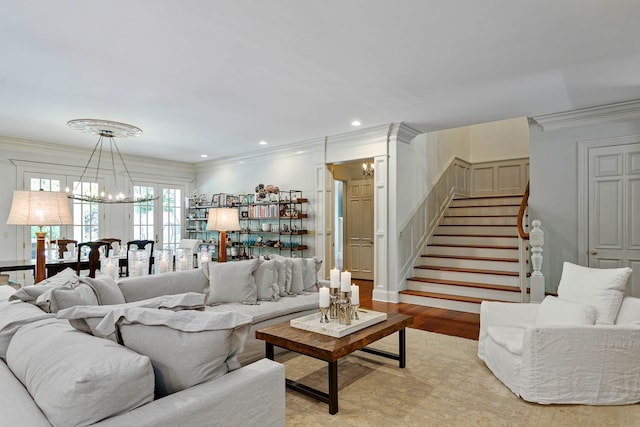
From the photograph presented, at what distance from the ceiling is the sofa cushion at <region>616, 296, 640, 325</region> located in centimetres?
197

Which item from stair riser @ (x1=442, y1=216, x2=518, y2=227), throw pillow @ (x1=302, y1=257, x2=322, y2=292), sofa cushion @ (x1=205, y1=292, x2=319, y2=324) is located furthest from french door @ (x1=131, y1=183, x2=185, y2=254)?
stair riser @ (x1=442, y1=216, x2=518, y2=227)

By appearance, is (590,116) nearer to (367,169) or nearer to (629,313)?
(629,313)

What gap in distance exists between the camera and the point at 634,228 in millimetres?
4434

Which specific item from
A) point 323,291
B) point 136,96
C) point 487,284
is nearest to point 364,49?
point 323,291

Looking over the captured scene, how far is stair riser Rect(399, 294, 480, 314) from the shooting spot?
4988 millimetres

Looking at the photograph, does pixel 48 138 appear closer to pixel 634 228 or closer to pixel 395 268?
pixel 395 268

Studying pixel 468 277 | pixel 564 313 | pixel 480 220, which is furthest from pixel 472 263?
pixel 564 313

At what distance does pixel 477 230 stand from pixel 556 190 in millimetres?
1836

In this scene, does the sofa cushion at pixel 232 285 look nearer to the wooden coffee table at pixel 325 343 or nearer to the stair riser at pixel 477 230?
the wooden coffee table at pixel 325 343

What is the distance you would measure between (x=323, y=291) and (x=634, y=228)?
408 cm

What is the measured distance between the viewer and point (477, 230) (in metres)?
6.65

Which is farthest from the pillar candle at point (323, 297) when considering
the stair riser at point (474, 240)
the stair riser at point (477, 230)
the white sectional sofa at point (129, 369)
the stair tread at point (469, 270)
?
the stair riser at point (477, 230)

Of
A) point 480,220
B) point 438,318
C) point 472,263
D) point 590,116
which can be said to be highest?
point 590,116

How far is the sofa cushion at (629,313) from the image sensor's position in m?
2.49
